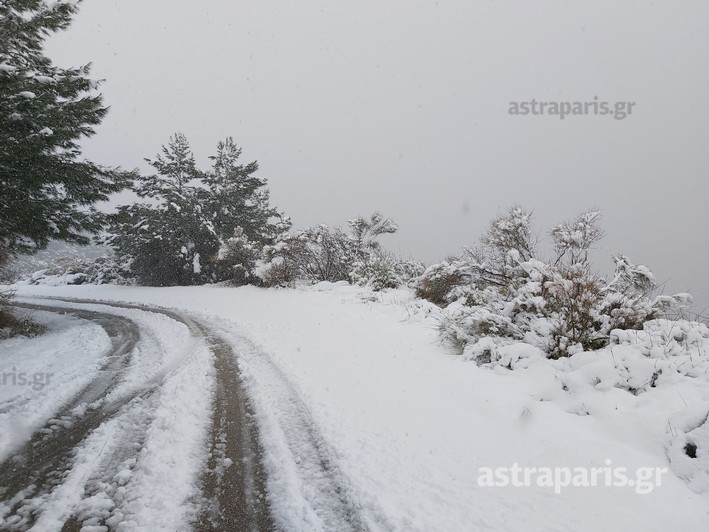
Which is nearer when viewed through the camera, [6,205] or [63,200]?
[6,205]

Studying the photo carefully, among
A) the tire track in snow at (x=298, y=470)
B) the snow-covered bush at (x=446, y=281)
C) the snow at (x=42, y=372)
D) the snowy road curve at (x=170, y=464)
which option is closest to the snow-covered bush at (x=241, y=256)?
the snow at (x=42, y=372)

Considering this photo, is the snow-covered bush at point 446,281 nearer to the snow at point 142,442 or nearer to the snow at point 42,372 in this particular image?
the snow at point 142,442

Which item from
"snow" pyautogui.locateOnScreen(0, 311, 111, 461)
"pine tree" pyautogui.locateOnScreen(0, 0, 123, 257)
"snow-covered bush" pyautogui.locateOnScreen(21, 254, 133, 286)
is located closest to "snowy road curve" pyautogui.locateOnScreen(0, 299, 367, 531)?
"snow" pyautogui.locateOnScreen(0, 311, 111, 461)

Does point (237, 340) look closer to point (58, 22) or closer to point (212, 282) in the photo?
point (58, 22)

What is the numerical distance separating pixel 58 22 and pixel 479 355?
13162 millimetres

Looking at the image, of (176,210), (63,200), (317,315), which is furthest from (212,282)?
(317,315)

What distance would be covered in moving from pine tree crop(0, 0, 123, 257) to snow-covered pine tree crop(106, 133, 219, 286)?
1057 centimetres

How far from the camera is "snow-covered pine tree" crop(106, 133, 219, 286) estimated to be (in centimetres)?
2141

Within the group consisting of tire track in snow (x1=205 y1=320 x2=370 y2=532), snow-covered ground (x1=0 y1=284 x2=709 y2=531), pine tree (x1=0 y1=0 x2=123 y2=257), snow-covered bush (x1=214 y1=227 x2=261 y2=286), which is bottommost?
tire track in snow (x1=205 y1=320 x2=370 y2=532)

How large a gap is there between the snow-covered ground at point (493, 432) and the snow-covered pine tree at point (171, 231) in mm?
16603

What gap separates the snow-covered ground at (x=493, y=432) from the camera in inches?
94.0

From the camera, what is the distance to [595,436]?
3.22 meters

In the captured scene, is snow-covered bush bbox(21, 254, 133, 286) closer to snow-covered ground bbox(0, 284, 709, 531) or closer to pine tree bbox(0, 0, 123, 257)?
pine tree bbox(0, 0, 123, 257)

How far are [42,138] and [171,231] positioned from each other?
13692mm
